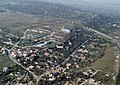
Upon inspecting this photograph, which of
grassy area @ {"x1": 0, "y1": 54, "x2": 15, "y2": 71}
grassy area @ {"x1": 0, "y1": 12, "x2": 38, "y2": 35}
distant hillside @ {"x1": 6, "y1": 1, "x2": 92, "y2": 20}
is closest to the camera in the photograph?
grassy area @ {"x1": 0, "y1": 54, "x2": 15, "y2": 71}

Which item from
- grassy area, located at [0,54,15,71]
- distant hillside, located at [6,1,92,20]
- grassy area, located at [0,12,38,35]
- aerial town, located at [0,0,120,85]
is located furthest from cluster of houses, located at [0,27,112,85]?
distant hillside, located at [6,1,92,20]

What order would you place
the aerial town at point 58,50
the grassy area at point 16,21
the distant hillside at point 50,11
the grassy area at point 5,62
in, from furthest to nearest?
the distant hillside at point 50,11 < the grassy area at point 16,21 < the grassy area at point 5,62 < the aerial town at point 58,50

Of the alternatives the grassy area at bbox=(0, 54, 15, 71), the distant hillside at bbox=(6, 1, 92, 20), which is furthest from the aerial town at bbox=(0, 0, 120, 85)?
the distant hillside at bbox=(6, 1, 92, 20)

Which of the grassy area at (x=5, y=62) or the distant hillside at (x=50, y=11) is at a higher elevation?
the grassy area at (x=5, y=62)

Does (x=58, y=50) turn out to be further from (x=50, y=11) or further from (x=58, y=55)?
(x=50, y=11)

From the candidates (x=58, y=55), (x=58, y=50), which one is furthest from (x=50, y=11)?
(x=58, y=55)

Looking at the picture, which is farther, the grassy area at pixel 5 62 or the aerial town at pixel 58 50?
the grassy area at pixel 5 62

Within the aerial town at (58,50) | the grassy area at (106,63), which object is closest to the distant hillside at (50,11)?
the aerial town at (58,50)

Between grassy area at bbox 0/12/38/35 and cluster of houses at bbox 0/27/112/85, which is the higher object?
cluster of houses at bbox 0/27/112/85

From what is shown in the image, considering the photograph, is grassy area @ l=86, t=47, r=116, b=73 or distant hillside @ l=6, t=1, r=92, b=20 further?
distant hillside @ l=6, t=1, r=92, b=20

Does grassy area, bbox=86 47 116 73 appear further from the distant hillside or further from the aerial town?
the distant hillside

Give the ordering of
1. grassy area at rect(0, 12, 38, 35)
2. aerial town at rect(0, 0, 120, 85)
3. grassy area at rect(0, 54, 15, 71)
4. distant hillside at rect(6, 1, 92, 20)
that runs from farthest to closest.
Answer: distant hillside at rect(6, 1, 92, 20)
grassy area at rect(0, 12, 38, 35)
grassy area at rect(0, 54, 15, 71)
aerial town at rect(0, 0, 120, 85)

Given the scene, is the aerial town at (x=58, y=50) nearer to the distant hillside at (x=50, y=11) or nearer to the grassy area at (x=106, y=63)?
the grassy area at (x=106, y=63)

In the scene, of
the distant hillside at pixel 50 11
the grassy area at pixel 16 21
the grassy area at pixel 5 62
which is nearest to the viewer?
the grassy area at pixel 5 62
